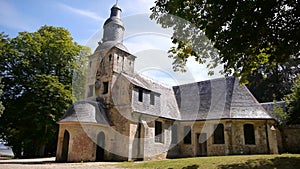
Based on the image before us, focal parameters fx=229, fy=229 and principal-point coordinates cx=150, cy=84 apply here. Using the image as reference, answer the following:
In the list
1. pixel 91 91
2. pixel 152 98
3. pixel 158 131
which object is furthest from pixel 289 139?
pixel 91 91

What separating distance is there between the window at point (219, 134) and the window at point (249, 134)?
1950 millimetres

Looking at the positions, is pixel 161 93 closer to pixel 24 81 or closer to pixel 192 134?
pixel 192 134

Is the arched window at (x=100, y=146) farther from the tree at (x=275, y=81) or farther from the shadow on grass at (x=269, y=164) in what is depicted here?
the tree at (x=275, y=81)

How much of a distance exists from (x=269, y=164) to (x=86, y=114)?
12861mm

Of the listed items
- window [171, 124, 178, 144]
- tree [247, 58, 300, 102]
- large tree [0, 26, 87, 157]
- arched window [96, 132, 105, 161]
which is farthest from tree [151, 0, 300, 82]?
tree [247, 58, 300, 102]

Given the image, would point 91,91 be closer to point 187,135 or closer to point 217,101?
point 187,135

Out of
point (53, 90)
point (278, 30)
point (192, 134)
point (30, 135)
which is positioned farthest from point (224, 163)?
point (30, 135)

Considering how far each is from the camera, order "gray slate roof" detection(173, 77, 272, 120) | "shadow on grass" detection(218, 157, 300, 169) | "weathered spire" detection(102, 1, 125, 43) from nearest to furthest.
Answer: "shadow on grass" detection(218, 157, 300, 169) < "gray slate roof" detection(173, 77, 272, 120) < "weathered spire" detection(102, 1, 125, 43)

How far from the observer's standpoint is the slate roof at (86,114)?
17562 mm

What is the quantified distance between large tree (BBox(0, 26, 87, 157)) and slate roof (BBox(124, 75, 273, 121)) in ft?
29.8

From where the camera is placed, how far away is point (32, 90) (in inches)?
932

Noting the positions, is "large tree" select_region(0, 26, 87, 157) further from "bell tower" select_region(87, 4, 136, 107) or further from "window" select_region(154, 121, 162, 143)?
"window" select_region(154, 121, 162, 143)

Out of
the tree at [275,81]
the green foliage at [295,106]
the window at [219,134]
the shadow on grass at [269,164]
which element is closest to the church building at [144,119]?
the window at [219,134]

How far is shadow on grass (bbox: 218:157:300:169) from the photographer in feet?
33.3
